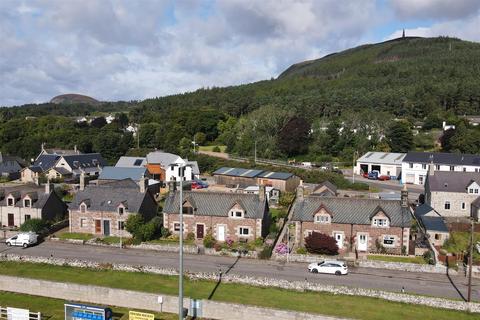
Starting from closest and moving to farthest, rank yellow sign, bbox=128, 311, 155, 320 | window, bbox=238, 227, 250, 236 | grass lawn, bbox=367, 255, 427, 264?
yellow sign, bbox=128, 311, 155, 320 → grass lawn, bbox=367, 255, 427, 264 → window, bbox=238, 227, 250, 236

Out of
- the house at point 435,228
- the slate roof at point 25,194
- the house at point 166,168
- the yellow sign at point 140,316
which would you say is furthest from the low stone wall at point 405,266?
the house at point 166,168

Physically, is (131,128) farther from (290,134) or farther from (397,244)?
(397,244)

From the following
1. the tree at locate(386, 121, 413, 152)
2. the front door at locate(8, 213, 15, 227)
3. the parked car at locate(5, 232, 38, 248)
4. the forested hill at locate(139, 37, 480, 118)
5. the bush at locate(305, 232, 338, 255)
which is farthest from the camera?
the forested hill at locate(139, 37, 480, 118)

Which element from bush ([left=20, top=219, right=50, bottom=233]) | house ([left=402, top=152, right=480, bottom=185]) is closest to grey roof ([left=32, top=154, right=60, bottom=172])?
bush ([left=20, top=219, right=50, bottom=233])

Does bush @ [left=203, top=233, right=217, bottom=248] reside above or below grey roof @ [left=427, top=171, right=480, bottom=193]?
below

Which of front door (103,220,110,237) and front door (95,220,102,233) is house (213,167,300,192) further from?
front door (95,220,102,233)

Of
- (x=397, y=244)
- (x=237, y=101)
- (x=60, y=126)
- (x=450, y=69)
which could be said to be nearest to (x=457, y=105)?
(x=450, y=69)

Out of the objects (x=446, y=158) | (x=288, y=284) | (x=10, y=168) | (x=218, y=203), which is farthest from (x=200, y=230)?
(x=10, y=168)

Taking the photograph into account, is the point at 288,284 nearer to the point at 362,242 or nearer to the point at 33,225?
the point at 362,242
